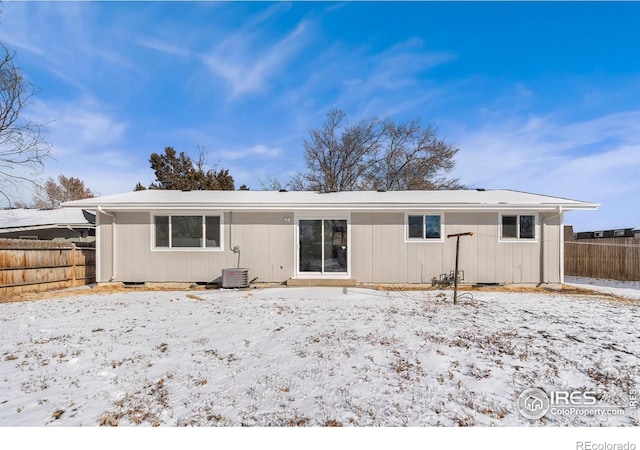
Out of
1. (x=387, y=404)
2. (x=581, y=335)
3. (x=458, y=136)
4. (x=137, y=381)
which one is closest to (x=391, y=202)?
(x=581, y=335)

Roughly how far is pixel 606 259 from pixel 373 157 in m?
14.3

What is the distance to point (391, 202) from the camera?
913cm

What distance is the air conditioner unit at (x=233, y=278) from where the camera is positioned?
29.1ft

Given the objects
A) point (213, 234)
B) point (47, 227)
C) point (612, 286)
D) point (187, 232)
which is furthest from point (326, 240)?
point (47, 227)

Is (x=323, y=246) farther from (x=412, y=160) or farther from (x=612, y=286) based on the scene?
(x=412, y=160)

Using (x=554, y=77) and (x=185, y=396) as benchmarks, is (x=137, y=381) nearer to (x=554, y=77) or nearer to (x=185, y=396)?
(x=185, y=396)

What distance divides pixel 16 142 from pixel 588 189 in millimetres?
23792

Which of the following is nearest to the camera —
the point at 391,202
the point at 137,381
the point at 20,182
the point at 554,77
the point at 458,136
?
the point at 137,381

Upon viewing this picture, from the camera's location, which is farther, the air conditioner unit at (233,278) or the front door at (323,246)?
the front door at (323,246)

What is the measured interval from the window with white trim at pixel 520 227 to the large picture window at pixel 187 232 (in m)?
8.57

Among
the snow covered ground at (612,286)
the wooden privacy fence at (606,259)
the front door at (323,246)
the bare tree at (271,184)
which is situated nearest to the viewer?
the snow covered ground at (612,286)

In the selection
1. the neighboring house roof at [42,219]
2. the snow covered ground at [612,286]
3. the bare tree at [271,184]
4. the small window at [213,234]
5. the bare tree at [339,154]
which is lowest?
the snow covered ground at [612,286]

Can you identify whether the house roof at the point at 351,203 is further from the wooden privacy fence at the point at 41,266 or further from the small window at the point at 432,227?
the wooden privacy fence at the point at 41,266

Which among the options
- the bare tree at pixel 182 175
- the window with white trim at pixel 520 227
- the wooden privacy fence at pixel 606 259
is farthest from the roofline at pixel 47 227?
the wooden privacy fence at pixel 606 259
